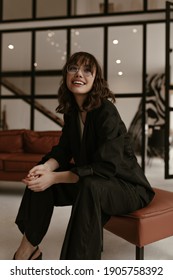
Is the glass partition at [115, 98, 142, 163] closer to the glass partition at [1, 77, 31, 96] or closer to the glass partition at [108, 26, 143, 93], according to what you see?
the glass partition at [108, 26, 143, 93]

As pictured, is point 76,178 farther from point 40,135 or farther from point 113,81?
point 113,81

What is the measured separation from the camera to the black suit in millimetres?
1487

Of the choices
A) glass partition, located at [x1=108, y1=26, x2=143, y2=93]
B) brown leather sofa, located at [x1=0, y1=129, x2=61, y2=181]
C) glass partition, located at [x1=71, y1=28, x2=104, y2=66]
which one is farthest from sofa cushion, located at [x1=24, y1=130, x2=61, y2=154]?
glass partition, located at [x1=71, y1=28, x2=104, y2=66]

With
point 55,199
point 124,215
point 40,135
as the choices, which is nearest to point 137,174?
point 124,215

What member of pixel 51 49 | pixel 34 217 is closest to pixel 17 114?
pixel 51 49

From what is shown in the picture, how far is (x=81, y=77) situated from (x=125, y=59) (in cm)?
440

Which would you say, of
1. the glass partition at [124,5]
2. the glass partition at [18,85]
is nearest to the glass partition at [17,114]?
the glass partition at [18,85]

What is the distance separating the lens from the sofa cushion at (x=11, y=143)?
440cm

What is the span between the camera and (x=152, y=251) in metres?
2.17

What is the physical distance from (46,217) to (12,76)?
497cm

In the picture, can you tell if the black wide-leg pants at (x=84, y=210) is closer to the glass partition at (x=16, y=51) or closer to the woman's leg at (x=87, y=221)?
the woman's leg at (x=87, y=221)

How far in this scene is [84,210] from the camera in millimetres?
1484

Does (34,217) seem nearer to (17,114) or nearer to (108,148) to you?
(108,148)

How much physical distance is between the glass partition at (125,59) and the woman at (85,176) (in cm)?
411
